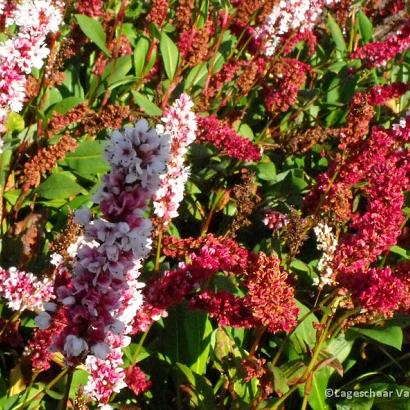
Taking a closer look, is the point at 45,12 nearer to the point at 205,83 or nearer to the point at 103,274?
the point at 103,274

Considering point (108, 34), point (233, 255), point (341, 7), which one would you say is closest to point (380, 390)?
point (233, 255)

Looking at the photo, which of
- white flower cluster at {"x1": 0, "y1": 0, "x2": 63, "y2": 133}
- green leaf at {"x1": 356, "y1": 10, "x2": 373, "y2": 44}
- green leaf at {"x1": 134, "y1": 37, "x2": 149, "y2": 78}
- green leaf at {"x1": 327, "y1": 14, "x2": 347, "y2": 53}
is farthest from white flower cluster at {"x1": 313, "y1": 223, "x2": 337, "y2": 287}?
green leaf at {"x1": 356, "y1": 10, "x2": 373, "y2": 44}

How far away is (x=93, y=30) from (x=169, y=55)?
61 cm

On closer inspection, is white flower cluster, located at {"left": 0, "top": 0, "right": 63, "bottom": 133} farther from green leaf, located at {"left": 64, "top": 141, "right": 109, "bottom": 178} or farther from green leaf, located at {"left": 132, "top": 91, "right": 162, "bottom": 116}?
green leaf, located at {"left": 132, "top": 91, "right": 162, "bottom": 116}

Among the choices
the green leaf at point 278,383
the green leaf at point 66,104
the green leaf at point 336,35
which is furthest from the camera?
the green leaf at point 336,35

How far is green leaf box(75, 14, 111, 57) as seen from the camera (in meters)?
4.04

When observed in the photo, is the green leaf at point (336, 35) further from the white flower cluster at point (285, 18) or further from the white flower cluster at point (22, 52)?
the white flower cluster at point (22, 52)

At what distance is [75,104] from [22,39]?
130cm

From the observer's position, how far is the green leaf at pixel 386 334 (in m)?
3.00

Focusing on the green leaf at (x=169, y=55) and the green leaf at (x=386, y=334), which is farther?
the green leaf at (x=169, y=55)

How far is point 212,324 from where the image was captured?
10.7 ft

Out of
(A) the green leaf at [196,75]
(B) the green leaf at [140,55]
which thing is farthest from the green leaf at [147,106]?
(B) the green leaf at [140,55]

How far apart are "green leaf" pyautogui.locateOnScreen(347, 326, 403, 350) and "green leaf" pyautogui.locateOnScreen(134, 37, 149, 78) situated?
233 cm

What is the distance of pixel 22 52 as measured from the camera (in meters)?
2.46
